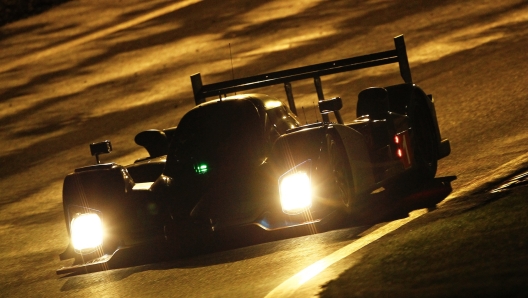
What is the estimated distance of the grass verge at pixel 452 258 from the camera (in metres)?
6.02

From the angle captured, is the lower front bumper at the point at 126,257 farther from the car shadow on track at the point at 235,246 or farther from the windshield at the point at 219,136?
the windshield at the point at 219,136

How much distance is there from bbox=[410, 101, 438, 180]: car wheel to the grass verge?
2.04 metres

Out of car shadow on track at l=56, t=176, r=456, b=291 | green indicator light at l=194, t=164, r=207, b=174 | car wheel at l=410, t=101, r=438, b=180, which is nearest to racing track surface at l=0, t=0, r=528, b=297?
car shadow on track at l=56, t=176, r=456, b=291

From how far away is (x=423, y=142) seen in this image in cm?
1053

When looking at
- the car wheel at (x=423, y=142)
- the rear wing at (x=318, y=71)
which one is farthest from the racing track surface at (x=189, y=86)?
the rear wing at (x=318, y=71)

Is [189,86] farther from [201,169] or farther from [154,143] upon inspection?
[201,169]

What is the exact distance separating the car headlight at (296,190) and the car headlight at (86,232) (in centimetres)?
161

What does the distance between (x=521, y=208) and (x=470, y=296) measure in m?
2.05

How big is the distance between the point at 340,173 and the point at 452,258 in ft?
6.84

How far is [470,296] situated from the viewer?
5.78 m

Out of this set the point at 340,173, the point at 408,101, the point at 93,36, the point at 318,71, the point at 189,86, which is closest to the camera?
the point at 340,173

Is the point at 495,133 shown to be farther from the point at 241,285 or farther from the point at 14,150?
the point at 14,150

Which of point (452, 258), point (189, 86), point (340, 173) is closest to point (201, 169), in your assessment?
point (340, 173)

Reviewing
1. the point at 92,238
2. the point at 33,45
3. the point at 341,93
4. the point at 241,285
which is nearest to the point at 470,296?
the point at 241,285
